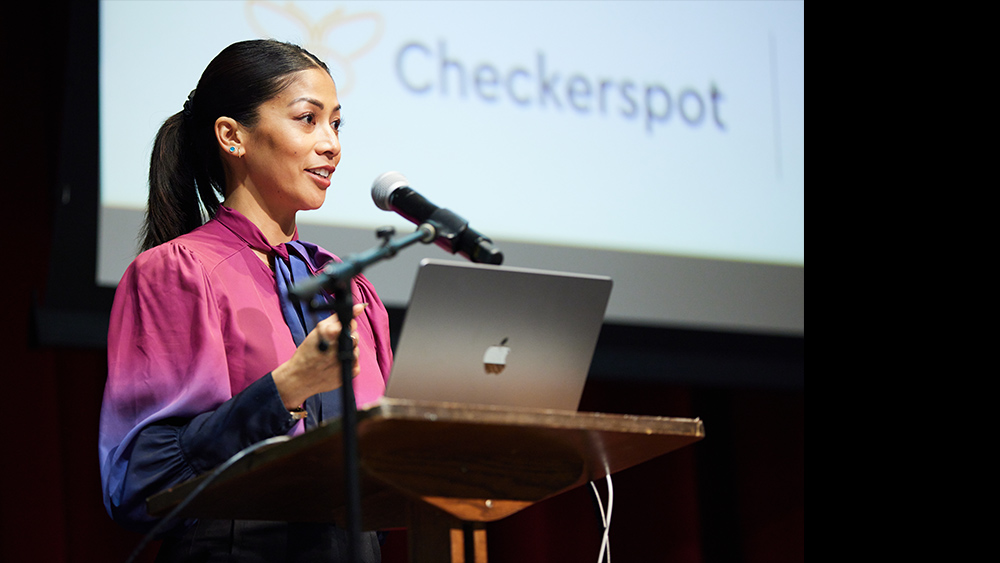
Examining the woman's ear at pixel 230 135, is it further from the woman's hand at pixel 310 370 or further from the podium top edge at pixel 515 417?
the podium top edge at pixel 515 417

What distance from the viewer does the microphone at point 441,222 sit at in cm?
120

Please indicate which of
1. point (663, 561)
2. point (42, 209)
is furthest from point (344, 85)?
point (663, 561)

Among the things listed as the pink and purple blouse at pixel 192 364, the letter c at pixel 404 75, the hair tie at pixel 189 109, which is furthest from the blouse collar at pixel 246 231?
the letter c at pixel 404 75

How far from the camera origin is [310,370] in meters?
1.22

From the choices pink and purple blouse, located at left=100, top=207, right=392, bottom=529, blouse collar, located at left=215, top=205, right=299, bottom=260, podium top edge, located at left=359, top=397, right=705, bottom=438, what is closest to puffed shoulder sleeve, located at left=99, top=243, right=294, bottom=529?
pink and purple blouse, located at left=100, top=207, right=392, bottom=529

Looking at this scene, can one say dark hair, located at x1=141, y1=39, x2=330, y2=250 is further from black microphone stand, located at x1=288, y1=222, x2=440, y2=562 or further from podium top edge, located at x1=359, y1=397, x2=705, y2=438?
podium top edge, located at x1=359, y1=397, x2=705, y2=438

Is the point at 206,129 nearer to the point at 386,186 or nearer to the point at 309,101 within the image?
the point at 309,101

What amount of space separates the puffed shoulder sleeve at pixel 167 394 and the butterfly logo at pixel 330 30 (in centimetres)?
105

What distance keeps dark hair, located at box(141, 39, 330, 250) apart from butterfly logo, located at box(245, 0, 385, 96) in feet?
2.37

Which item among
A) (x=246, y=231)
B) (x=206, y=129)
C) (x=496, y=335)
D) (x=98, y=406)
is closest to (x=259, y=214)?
(x=246, y=231)

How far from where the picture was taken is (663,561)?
10.2 feet

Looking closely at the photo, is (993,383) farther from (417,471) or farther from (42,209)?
(42,209)

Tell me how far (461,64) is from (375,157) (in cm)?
35

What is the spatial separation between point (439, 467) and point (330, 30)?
1608 millimetres
